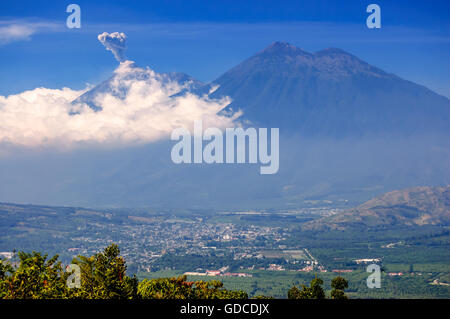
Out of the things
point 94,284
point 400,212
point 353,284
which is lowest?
point 353,284

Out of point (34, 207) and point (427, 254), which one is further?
point (34, 207)

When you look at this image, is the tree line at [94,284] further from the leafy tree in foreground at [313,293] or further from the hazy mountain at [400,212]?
the hazy mountain at [400,212]

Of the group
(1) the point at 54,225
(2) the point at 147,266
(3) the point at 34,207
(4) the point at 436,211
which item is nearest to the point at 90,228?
(1) the point at 54,225

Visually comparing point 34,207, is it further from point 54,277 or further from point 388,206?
point 54,277

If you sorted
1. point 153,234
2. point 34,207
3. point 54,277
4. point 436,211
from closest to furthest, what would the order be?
point 54,277
point 153,234
point 436,211
point 34,207

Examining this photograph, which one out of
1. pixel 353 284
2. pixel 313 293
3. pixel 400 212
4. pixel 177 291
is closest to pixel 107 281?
pixel 177 291

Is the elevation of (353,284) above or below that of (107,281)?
below

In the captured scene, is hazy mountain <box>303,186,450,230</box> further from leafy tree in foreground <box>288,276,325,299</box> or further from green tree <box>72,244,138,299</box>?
green tree <box>72,244,138,299</box>

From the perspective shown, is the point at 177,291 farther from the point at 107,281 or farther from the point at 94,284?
the point at 94,284
